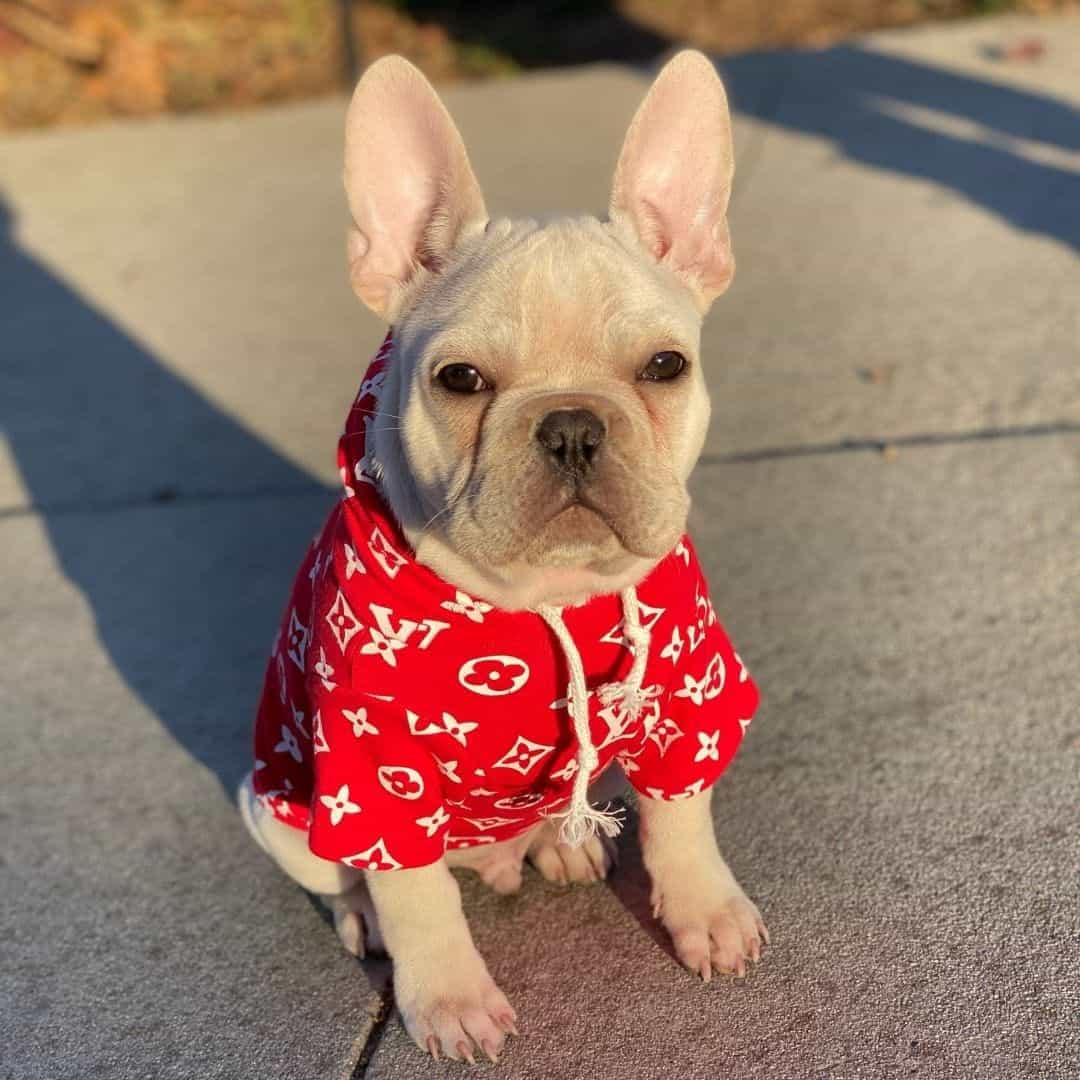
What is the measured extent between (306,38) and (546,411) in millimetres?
10589

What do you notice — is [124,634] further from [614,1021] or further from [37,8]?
[37,8]

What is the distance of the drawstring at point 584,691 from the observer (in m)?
2.52

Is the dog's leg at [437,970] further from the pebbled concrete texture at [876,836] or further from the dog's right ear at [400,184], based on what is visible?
the dog's right ear at [400,184]

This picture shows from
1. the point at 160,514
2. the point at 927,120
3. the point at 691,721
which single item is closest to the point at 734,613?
the point at 691,721

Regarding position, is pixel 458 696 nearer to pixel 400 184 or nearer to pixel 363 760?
pixel 363 760

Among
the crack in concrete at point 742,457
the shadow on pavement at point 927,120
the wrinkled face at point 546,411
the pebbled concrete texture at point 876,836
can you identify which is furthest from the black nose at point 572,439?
the shadow on pavement at point 927,120

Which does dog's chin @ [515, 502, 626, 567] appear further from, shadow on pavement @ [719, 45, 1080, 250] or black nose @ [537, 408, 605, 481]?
shadow on pavement @ [719, 45, 1080, 250]

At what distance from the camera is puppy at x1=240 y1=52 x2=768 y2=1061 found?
2463 mm

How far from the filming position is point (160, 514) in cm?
505

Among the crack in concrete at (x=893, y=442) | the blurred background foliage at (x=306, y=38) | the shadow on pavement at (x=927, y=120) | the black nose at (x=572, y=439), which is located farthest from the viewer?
the blurred background foliage at (x=306, y=38)

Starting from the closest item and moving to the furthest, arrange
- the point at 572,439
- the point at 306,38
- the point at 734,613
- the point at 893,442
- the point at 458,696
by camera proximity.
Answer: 1. the point at 572,439
2. the point at 458,696
3. the point at 734,613
4. the point at 893,442
5. the point at 306,38

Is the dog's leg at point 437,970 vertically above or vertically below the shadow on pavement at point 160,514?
above

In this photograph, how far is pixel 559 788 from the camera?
8.77ft

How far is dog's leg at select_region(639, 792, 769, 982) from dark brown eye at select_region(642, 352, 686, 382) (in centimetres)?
88
